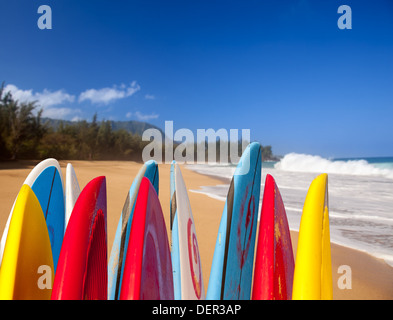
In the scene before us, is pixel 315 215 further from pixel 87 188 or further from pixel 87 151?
pixel 87 151

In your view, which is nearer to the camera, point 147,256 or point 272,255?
point 147,256

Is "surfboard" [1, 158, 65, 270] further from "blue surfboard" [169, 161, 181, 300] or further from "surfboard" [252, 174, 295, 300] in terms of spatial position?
"surfboard" [252, 174, 295, 300]

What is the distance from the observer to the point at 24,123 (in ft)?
47.6

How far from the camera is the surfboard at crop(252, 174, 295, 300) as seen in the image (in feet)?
3.38

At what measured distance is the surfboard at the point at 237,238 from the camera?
3.62 feet

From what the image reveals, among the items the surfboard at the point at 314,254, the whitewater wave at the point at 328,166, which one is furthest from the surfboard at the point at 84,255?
the whitewater wave at the point at 328,166

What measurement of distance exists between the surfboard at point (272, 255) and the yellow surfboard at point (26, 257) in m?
0.73

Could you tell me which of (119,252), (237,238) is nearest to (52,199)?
(119,252)

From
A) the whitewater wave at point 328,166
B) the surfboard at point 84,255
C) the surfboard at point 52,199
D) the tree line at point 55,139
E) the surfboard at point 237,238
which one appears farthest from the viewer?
the whitewater wave at point 328,166

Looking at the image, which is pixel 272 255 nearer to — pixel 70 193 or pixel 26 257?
pixel 26 257

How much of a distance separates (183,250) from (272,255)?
37 cm

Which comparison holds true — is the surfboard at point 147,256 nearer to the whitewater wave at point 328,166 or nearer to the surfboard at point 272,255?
the surfboard at point 272,255

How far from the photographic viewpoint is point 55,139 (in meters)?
20.4
